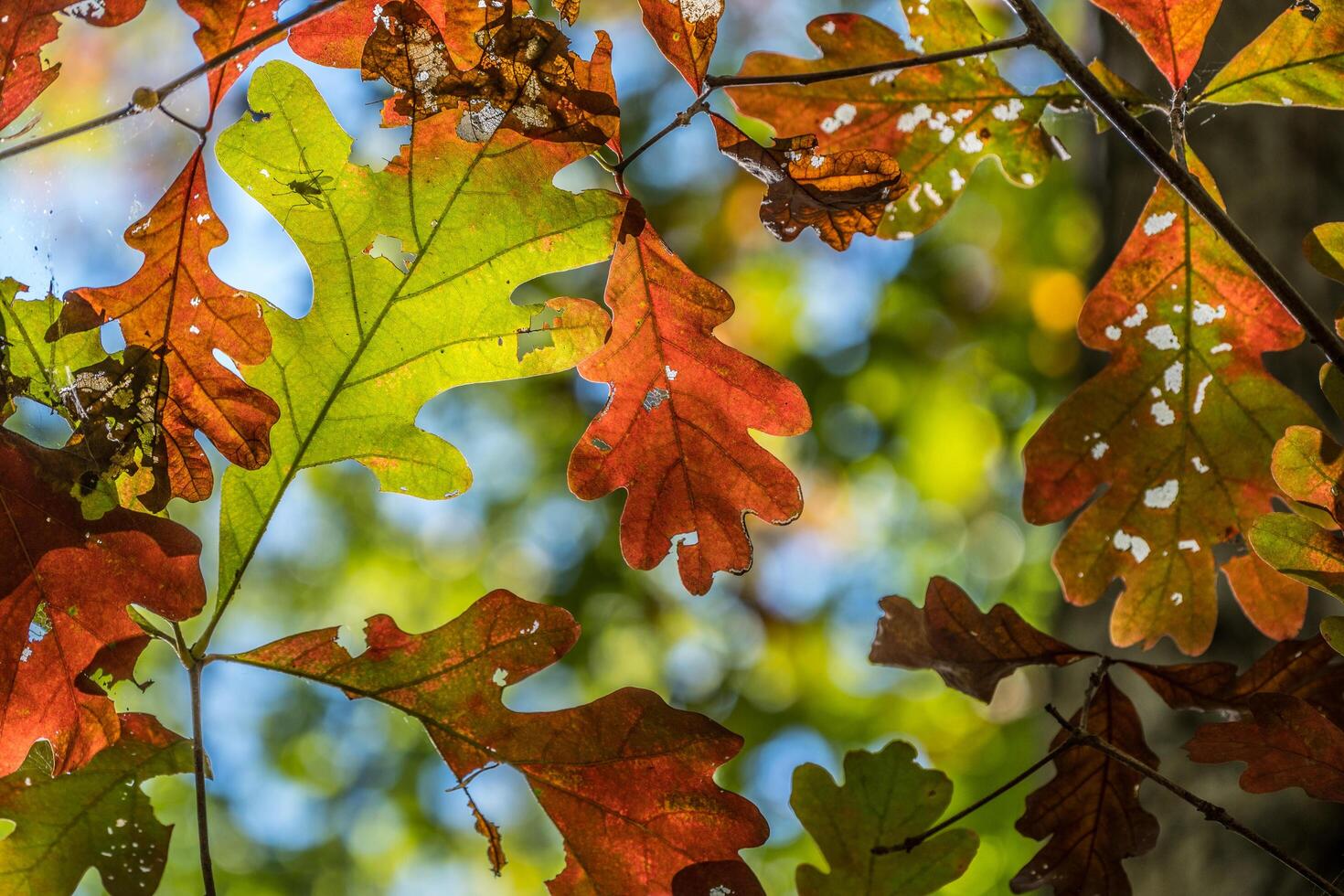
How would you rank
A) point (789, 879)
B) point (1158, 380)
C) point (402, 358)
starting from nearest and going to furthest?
point (402, 358) < point (1158, 380) < point (789, 879)

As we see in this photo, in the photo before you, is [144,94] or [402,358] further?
[402,358]

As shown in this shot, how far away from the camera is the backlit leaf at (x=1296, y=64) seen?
2.31 ft

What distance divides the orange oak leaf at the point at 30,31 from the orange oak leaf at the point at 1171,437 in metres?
0.75

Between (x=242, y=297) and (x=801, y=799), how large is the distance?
1.83ft

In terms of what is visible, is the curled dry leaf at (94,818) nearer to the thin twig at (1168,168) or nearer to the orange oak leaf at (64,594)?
the orange oak leaf at (64,594)

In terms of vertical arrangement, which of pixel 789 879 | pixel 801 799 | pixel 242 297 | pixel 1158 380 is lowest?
pixel 789 879

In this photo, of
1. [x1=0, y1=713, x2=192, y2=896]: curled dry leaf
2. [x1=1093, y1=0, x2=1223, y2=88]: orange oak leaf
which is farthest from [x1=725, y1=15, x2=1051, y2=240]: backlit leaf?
[x1=0, y1=713, x2=192, y2=896]: curled dry leaf

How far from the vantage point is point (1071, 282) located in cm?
374

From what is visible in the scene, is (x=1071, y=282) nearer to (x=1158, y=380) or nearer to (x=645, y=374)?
(x=1158, y=380)

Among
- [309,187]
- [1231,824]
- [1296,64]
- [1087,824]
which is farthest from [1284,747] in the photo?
[309,187]

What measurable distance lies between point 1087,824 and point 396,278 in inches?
26.8

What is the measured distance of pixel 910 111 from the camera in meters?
0.83

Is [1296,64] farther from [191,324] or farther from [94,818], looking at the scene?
[94,818]

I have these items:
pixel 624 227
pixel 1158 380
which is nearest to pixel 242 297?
pixel 624 227
